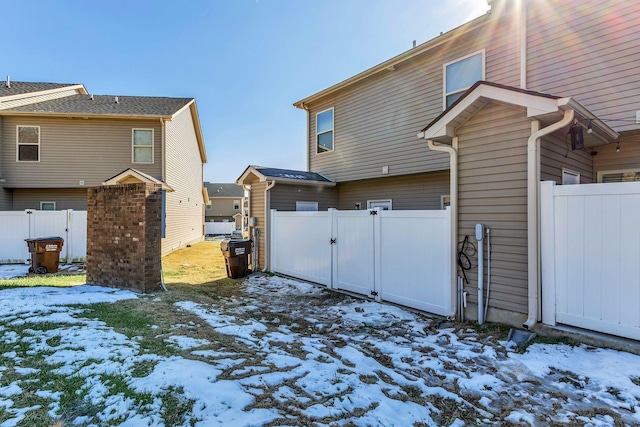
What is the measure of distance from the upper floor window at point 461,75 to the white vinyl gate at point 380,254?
394cm

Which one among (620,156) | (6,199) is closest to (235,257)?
(620,156)

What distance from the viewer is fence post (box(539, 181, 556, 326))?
414 cm

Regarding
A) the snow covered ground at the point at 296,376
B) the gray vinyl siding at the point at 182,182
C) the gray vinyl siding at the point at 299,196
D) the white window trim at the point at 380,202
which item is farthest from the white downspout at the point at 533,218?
the gray vinyl siding at the point at 182,182

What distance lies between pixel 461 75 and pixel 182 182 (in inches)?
536

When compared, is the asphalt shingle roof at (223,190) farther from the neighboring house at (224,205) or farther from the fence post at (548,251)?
the fence post at (548,251)

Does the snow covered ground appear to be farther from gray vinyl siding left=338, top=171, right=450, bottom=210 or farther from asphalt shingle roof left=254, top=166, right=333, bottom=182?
asphalt shingle roof left=254, top=166, right=333, bottom=182

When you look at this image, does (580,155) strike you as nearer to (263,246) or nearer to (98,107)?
(263,246)

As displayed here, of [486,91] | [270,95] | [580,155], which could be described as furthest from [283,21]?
[580,155]

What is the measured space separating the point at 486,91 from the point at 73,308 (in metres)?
6.82

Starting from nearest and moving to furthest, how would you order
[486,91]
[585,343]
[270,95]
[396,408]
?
[396,408]
[585,343]
[486,91]
[270,95]

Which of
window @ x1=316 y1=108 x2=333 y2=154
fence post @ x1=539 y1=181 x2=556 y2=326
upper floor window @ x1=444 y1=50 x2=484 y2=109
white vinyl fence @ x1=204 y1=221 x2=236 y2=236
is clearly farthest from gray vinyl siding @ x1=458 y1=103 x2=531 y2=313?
white vinyl fence @ x1=204 y1=221 x2=236 y2=236

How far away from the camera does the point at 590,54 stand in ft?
20.3

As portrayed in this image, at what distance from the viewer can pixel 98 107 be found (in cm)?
1362

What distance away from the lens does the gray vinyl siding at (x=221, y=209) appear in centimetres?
4022
